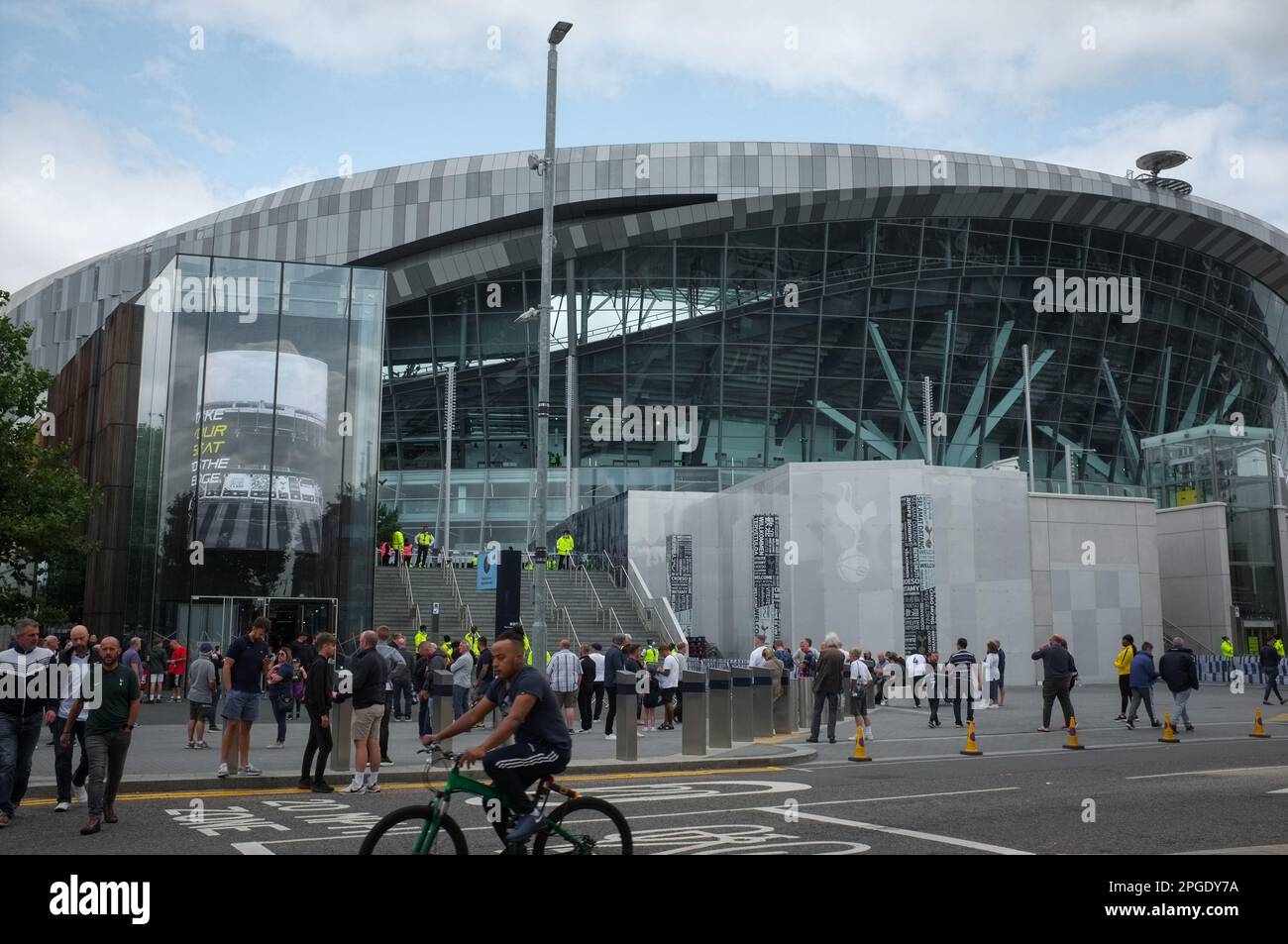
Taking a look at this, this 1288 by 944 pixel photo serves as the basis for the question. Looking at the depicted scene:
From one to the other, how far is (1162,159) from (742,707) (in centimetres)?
5103

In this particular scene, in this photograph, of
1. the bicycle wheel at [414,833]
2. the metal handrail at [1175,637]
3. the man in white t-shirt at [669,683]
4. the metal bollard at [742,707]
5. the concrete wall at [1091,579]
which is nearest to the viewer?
the bicycle wheel at [414,833]

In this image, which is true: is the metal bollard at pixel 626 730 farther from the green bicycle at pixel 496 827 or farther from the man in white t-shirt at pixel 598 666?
the green bicycle at pixel 496 827

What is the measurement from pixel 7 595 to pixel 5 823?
25703 mm

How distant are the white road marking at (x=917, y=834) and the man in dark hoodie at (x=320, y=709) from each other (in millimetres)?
5548

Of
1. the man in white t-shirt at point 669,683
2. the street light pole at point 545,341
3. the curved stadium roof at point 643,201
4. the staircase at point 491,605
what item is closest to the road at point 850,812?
the street light pole at point 545,341

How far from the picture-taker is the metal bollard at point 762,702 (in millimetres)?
19969

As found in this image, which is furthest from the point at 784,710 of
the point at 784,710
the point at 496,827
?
the point at 496,827

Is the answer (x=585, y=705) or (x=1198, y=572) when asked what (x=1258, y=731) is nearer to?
(x=585, y=705)

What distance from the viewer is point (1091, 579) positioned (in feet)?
121

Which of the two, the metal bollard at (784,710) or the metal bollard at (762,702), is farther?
the metal bollard at (784,710)

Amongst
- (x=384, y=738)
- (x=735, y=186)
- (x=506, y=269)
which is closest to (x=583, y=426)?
(x=506, y=269)
